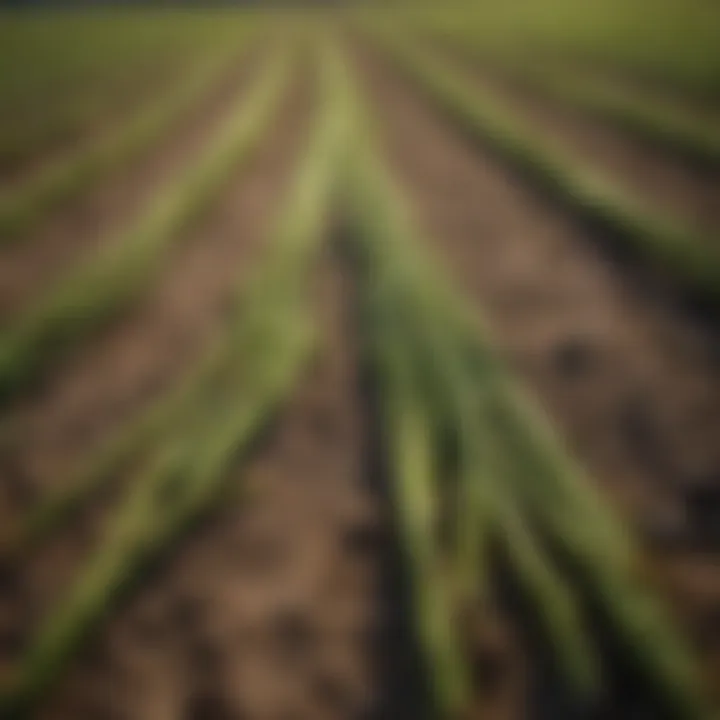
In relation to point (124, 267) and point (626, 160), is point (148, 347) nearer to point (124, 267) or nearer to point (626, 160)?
A: point (124, 267)

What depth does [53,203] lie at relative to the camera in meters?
0.90

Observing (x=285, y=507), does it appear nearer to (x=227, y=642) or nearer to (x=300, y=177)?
(x=227, y=642)

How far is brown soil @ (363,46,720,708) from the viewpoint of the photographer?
0.75m

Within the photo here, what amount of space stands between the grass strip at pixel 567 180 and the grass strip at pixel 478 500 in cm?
15

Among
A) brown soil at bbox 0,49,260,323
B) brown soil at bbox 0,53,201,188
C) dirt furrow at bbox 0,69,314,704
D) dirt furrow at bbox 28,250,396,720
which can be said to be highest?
brown soil at bbox 0,53,201,188

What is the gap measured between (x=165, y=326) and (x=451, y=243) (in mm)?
281

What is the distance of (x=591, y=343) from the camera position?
2.66ft

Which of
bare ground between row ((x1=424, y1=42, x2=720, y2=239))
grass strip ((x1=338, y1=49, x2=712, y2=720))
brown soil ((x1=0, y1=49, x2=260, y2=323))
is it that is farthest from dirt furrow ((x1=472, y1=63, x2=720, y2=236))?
brown soil ((x1=0, y1=49, x2=260, y2=323))

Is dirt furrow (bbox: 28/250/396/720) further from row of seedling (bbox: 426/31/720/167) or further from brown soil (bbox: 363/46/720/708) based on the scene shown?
row of seedling (bbox: 426/31/720/167)

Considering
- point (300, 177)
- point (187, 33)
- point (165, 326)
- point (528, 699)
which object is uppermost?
point (187, 33)

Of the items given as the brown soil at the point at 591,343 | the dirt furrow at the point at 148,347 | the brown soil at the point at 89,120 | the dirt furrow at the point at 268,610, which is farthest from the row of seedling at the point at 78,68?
the dirt furrow at the point at 268,610

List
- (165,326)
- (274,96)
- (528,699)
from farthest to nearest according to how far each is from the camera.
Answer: (274,96) → (165,326) → (528,699)

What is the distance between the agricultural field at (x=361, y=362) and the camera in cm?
72

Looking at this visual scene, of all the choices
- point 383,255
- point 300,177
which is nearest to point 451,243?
point 383,255
